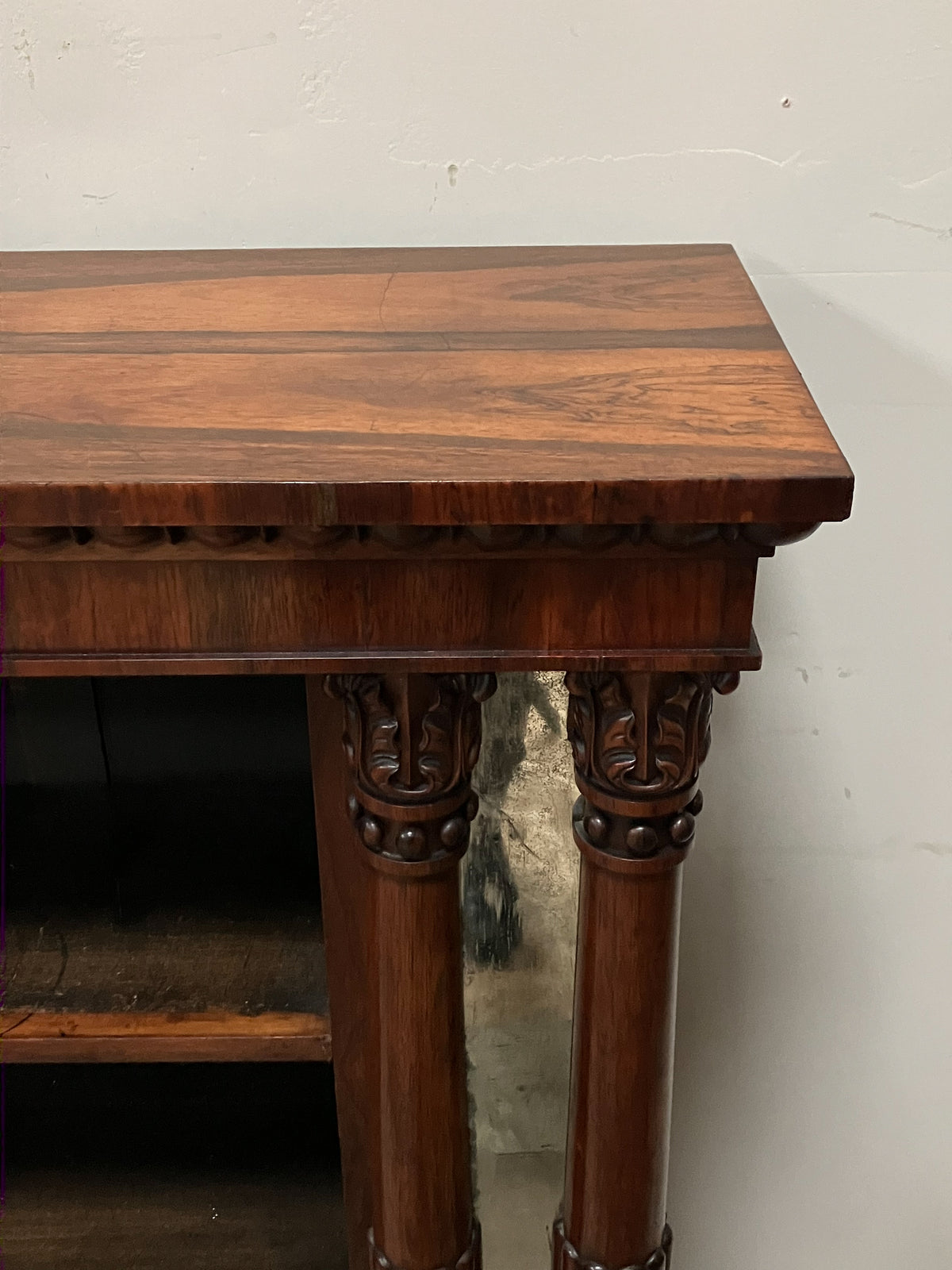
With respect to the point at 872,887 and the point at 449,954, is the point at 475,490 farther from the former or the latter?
the point at 872,887

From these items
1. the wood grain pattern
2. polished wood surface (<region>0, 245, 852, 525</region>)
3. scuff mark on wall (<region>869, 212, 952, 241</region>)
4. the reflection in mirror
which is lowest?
the reflection in mirror

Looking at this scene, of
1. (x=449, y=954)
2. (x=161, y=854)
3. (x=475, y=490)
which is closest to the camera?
A: (x=475, y=490)

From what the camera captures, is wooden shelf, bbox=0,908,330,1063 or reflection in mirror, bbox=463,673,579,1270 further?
reflection in mirror, bbox=463,673,579,1270

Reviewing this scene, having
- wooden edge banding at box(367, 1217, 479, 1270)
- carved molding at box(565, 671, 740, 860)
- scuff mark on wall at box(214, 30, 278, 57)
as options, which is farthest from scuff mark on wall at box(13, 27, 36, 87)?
wooden edge banding at box(367, 1217, 479, 1270)

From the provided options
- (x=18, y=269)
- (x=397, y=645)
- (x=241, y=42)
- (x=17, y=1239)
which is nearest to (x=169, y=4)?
(x=241, y=42)

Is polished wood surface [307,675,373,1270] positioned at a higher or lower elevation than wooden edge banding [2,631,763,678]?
lower

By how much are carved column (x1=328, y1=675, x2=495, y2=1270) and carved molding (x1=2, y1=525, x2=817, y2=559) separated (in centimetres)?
7

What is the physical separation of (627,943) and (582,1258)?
0.58 ft

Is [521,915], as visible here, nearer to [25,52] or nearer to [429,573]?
[429,573]

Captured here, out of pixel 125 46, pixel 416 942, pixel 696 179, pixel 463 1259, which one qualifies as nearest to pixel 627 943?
pixel 416 942

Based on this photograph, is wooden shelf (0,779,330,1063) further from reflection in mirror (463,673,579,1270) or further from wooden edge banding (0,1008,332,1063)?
reflection in mirror (463,673,579,1270)

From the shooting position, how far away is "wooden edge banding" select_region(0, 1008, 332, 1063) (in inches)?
23.2

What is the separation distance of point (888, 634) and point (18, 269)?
62 centimetres

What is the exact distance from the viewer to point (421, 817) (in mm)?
503
